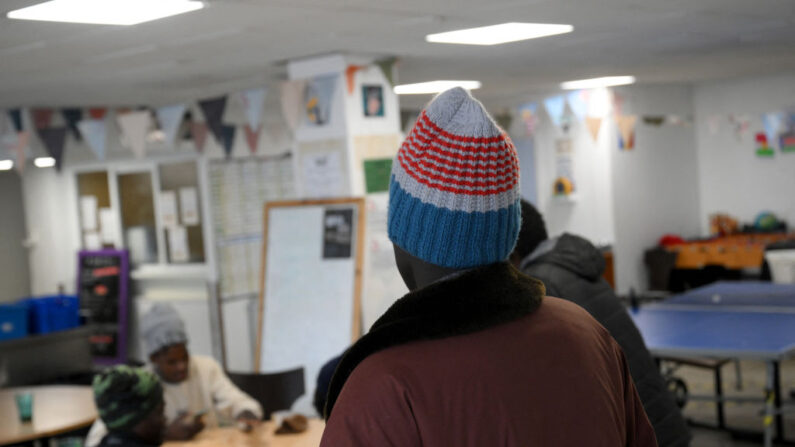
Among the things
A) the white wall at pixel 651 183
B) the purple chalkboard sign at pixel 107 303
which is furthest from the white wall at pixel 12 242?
the white wall at pixel 651 183

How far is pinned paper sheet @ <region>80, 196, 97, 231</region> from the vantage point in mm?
10172

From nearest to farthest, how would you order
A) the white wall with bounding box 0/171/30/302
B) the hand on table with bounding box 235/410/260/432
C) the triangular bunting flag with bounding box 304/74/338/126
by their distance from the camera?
1. the hand on table with bounding box 235/410/260/432
2. the triangular bunting flag with bounding box 304/74/338/126
3. the white wall with bounding box 0/171/30/302

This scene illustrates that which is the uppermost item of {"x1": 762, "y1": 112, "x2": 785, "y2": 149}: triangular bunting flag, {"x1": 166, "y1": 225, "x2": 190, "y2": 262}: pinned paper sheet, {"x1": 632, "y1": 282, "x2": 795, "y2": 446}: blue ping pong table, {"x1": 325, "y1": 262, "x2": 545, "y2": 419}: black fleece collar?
{"x1": 762, "y1": 112, "x2": 785, "y2": 149}: triangular bunting flag

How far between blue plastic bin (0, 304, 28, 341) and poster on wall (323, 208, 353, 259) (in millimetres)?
4863

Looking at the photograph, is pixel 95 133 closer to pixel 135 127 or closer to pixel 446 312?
pixel 135 127

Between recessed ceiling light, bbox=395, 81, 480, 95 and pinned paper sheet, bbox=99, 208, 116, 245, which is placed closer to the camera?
recessed ceiling light, bbox=395, 81, 480, 95

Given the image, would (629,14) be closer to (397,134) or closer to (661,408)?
(397,134)

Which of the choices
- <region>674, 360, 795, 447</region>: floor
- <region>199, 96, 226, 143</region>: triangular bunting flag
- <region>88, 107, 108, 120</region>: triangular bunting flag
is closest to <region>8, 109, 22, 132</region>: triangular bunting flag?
<region>88, 107, 108, 120</region>: triangular bunting flag

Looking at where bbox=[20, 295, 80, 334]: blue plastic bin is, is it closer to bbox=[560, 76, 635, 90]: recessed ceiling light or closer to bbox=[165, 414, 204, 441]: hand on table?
bbox=[560, 76, 635, 90]: recessed ceiling light

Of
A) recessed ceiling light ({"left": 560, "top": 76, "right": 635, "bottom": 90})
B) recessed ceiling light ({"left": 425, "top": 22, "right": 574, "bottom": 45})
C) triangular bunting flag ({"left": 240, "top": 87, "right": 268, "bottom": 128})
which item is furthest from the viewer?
recessed ceiling light ({"left": 560, "top": 76, "right": 635, "bottom": 90})

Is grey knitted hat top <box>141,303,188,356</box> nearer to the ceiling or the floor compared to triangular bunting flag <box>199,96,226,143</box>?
nearer to the floor

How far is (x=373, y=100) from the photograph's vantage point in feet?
19.6

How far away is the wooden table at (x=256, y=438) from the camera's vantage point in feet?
12.5

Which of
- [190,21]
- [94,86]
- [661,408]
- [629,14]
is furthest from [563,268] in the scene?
[94,86]
